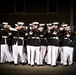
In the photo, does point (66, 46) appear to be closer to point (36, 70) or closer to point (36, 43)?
point (36, 43)

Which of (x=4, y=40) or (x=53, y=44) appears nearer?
(x=53, y=44)

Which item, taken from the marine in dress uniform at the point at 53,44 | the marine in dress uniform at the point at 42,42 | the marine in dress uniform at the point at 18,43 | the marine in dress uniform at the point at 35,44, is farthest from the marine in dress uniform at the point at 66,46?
the marine in dress uniform at the point at 18,43

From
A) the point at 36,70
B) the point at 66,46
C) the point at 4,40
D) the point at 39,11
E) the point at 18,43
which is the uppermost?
the point at 39,11

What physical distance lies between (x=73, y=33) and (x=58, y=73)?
3.88 metres

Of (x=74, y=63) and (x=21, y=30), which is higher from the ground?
(x=21, y=30)

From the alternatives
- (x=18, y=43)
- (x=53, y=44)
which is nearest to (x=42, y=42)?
(x=53, y=44)

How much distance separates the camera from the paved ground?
13.1m

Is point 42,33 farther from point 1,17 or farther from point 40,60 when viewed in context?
point 1,17

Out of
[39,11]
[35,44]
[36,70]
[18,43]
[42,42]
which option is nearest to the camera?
[36,70]

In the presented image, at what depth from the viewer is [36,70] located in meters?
13.9

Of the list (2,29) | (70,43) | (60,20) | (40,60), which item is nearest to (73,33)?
(70,43)

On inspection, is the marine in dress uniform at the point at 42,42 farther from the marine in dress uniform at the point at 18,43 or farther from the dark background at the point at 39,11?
the dark background at the point at 39,11

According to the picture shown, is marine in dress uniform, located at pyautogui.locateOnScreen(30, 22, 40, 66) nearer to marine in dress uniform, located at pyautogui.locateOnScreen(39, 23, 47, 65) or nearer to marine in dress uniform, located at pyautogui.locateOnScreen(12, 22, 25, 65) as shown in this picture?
marine in dress uniform, located at pyautogui.locateOnScreen(39, 23, 47, 65)

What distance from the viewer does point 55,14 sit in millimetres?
25516
